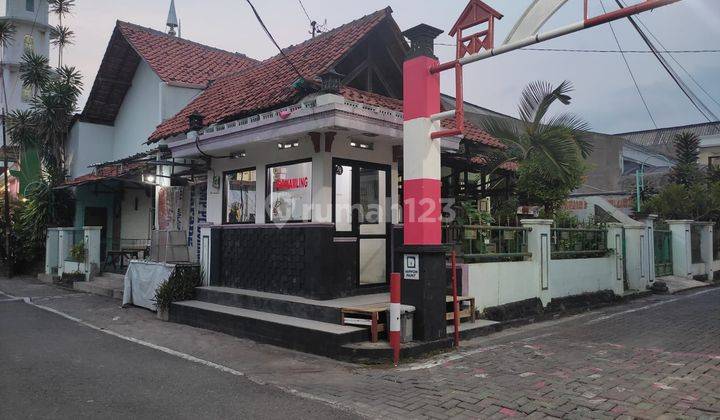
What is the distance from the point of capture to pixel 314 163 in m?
8.73

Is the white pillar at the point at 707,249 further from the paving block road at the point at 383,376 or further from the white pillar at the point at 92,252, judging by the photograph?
the white pillar at the point at 92,252

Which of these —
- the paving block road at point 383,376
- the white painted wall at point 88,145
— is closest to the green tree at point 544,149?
the paving block road at point 383,376

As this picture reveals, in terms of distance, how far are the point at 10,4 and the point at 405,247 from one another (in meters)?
48.6

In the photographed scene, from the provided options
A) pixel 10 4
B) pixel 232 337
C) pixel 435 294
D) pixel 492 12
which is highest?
pixel 10 4

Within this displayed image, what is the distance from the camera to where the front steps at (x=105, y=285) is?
42.7 ft

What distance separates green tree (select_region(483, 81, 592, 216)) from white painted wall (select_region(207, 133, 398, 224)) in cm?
299

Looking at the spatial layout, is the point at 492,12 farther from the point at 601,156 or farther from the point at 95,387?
the point at 601,156

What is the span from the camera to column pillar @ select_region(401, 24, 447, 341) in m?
7.15

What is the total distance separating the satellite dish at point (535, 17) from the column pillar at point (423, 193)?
52.2 inches

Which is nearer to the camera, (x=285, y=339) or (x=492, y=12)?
(x=492, y=12)

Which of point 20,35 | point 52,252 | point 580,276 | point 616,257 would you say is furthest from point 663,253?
point 20,35

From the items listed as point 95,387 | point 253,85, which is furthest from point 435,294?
point 253,85

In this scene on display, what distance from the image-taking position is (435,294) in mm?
7207

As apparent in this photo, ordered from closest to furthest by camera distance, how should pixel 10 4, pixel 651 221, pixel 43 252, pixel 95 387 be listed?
pixel 95 387, pixel 651 221, pixel 43 252, pixel 10 4
